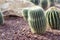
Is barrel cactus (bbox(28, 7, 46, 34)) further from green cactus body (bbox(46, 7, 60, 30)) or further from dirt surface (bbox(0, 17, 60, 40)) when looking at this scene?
green cactus body (bbox(46, 7, 60, 30))

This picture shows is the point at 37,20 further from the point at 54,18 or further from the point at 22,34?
the point at 54,18

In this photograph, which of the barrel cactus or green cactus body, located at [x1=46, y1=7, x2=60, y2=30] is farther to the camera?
green cactus body, located at [x1=46, y1=7, x2=60, y2=30]

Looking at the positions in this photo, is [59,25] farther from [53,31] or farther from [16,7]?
A: [16,7]

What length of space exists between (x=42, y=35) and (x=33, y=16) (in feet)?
2.26

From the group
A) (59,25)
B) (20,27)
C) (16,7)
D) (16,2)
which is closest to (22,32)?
(20,27)

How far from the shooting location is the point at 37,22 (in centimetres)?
575

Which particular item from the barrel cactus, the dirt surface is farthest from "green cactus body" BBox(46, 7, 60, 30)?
the barrel cactus

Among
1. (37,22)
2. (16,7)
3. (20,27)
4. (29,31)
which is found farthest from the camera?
(16,7)

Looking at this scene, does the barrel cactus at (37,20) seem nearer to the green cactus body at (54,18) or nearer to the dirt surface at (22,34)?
the dirt surface at (22,34)

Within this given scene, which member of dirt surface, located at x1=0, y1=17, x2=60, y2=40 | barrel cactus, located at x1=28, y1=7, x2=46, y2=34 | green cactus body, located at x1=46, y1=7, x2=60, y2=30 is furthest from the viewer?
green cactus body, located at x1=46, y1=7, x2=60, y2=30

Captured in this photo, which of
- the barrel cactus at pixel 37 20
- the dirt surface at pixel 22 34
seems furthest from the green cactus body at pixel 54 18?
the barrel cactus at pixel 37 20

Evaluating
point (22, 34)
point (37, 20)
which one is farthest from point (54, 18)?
point (22, 34)

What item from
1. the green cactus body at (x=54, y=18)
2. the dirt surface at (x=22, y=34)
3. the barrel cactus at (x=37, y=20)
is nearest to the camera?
the dirt surface at (x=22, y=34)

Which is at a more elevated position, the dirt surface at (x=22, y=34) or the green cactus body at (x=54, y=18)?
the green cactus body at (x=54, y=18)
